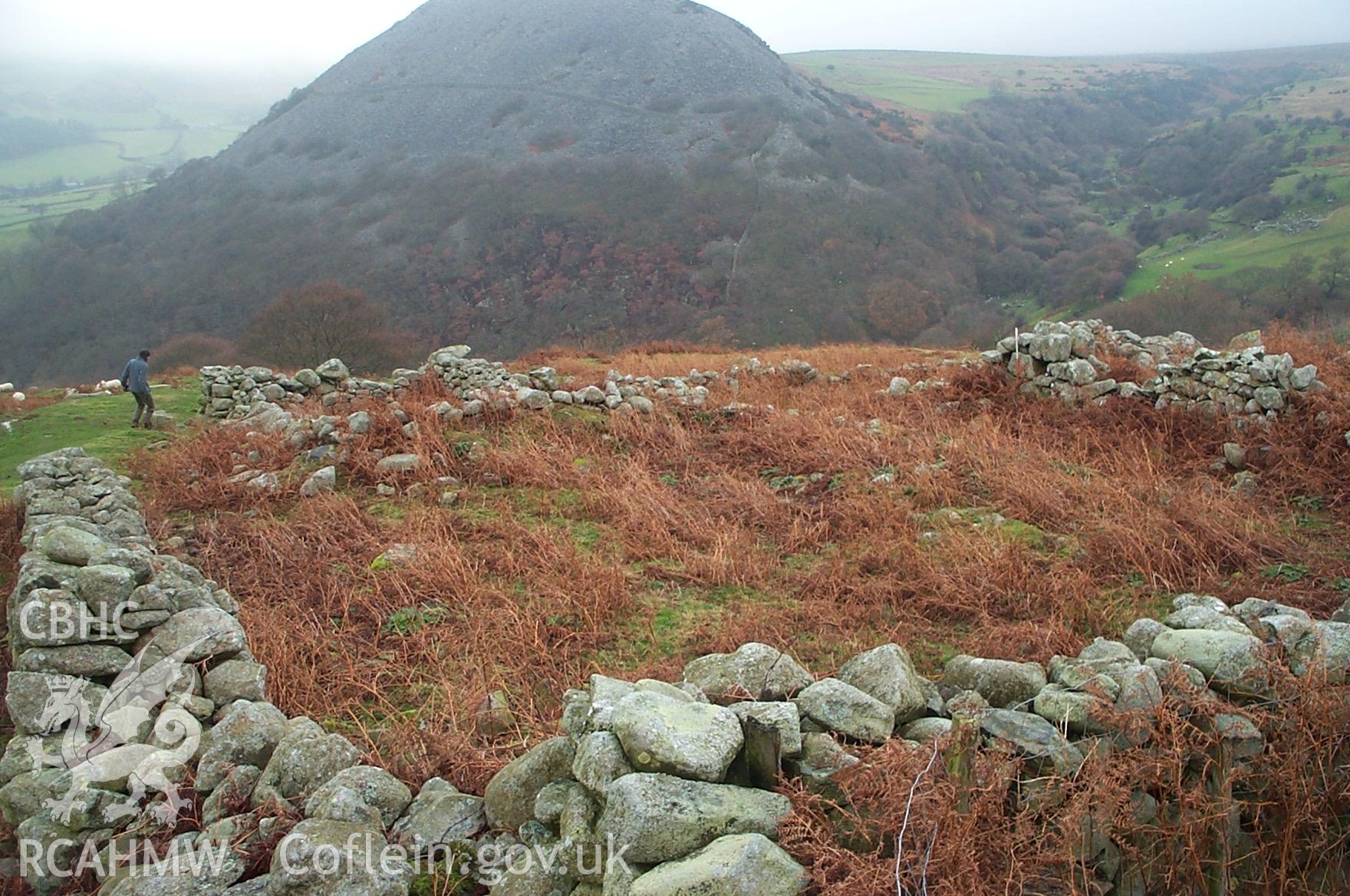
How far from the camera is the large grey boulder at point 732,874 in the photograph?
2.09 m

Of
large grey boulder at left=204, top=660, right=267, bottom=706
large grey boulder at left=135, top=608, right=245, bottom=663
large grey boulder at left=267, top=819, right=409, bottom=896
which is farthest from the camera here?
large grey boulder at left=135, top=608, right=245, bottom=663

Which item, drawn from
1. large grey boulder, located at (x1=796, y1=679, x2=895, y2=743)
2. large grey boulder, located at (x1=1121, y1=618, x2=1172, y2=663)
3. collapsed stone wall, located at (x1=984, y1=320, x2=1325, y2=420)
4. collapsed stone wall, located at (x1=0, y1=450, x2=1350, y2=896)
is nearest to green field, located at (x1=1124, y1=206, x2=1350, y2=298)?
collapsed stone wall, located at (x1=984, y1=320, x2=1325, y2=420)

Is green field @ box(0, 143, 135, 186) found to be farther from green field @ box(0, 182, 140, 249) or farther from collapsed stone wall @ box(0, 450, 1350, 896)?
collapsed stone wall @ box(0, 450, 1350, 896)

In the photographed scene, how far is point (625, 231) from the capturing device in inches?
2261

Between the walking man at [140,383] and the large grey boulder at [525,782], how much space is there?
426 inches

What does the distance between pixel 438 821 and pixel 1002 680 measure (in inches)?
94.1

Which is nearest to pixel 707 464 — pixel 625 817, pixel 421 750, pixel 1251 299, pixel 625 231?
pixel 421 750

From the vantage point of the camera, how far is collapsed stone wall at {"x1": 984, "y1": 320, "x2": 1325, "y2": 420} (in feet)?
25.7

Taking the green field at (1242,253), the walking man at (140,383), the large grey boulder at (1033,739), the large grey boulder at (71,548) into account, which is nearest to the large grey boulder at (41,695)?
the large grey boulder at (71,548)

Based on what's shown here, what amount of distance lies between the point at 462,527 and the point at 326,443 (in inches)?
112

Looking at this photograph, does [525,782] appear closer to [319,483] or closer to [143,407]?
[319,483]

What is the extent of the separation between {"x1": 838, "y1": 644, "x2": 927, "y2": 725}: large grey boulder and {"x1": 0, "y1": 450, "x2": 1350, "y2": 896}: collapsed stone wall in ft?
0.03

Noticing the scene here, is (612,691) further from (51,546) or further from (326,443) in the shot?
(326,443)

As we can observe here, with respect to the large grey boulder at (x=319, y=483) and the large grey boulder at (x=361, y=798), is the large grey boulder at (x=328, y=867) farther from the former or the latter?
the large grey boulder at (x=319, y=483)
